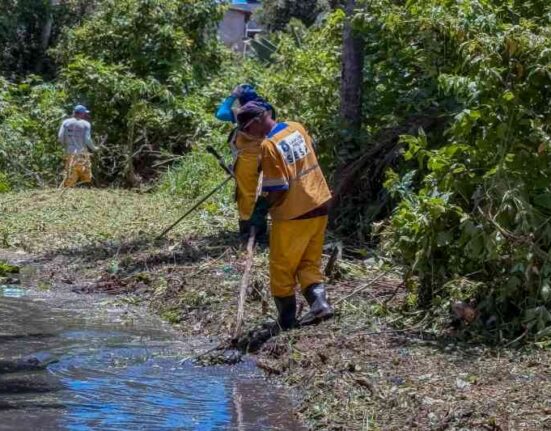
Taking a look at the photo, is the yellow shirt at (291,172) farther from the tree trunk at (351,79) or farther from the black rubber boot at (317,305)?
the tree trunk at (351,79)

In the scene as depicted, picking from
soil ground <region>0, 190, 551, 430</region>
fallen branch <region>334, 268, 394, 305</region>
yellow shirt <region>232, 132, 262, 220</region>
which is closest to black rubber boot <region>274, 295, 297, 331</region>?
soil ground <region>0, 190, 551, 430</region>

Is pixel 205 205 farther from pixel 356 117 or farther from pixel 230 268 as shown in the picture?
pixel 230 268

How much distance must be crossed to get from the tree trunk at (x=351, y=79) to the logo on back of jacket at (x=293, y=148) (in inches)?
174

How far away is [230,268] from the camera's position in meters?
10.4

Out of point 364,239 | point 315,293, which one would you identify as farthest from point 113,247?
point 315,293

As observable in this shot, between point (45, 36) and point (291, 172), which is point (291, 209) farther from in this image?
point (45, 36)

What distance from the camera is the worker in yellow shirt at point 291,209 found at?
7617mm

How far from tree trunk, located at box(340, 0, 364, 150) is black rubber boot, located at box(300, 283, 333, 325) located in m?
4.51

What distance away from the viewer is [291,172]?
769 centimetres

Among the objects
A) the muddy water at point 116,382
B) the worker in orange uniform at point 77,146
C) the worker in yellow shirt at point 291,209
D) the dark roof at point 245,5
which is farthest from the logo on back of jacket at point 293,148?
the dark roof at point 245,5

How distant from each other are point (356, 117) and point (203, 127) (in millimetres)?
7074

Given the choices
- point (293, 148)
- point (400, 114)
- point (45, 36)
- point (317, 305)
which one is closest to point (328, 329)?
point (317, 305)

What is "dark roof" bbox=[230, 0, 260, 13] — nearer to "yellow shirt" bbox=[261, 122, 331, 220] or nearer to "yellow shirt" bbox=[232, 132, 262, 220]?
"yellow shirt" bbox=[232, 132, 262, 220]

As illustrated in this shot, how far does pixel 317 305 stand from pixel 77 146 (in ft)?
36.4
